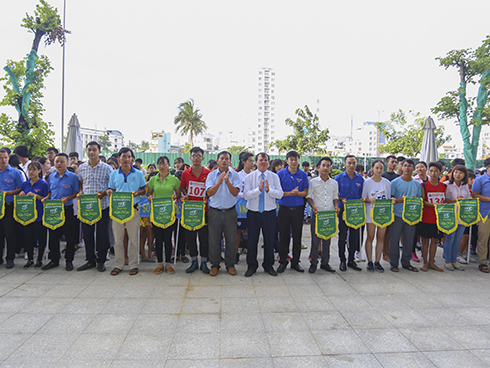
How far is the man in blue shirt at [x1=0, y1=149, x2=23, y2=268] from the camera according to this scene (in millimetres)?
5281

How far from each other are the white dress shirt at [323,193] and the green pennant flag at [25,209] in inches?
180

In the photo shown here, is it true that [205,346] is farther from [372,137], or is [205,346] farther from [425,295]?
[372,137]

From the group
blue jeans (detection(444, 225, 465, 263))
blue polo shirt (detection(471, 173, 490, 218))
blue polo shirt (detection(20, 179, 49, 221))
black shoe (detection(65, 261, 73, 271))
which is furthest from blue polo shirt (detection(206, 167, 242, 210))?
blue polo shirt (detection(471, 173, 490, 218))

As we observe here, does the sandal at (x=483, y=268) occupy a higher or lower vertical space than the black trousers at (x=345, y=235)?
lower

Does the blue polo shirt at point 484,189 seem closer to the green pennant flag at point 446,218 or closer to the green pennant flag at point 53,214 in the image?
the green pennant flag at point 446,218

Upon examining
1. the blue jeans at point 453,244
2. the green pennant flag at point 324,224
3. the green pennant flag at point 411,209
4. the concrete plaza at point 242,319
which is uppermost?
the green pennant flag at point 411,209

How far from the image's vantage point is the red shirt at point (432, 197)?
5.39m

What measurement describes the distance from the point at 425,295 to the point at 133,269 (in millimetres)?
4332

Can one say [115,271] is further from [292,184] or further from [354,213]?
[354,213]

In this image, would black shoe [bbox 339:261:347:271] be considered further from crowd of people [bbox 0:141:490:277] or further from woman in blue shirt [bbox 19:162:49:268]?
woman in blue shirt [bbox 19:162:49:268]

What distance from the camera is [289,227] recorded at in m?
5.16

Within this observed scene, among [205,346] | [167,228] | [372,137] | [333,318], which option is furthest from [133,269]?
[372,137]

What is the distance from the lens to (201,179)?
515cm

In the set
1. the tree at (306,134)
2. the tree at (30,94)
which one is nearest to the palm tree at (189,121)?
the tree at (306,134)
